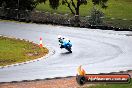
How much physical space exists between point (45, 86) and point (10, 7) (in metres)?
32.5

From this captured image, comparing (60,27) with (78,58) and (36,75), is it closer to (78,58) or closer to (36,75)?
(78,58)

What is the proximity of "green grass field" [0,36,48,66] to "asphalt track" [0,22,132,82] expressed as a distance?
54.1 inches

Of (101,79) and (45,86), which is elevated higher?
(101,79)

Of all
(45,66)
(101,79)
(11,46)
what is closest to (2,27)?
(11,46)

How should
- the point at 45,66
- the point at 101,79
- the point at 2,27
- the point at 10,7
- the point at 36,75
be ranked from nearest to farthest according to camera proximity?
the point at 101,79 < the point at 36,75 < the point at 45,66 < the point at 2,27 < the point at 10,7

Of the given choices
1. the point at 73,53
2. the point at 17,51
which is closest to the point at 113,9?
the point at 73,53

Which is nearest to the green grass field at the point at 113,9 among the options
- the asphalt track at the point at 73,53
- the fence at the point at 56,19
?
the fence at the point at 56,19

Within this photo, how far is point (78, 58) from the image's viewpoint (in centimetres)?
3189

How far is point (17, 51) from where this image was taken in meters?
34.5

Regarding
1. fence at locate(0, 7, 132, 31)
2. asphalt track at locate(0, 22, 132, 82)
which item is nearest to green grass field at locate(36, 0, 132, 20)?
fence at locate(0, 7, 132, 31)

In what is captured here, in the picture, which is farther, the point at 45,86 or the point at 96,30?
the point at 96,30

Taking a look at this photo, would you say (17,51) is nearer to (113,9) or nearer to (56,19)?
(56,19)

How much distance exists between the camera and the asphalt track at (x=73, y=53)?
27.7 m

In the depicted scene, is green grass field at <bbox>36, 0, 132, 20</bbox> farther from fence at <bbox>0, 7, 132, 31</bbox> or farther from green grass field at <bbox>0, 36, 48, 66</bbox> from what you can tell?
green grass field at <bbox>0, 36, 48, 66</bbox>
